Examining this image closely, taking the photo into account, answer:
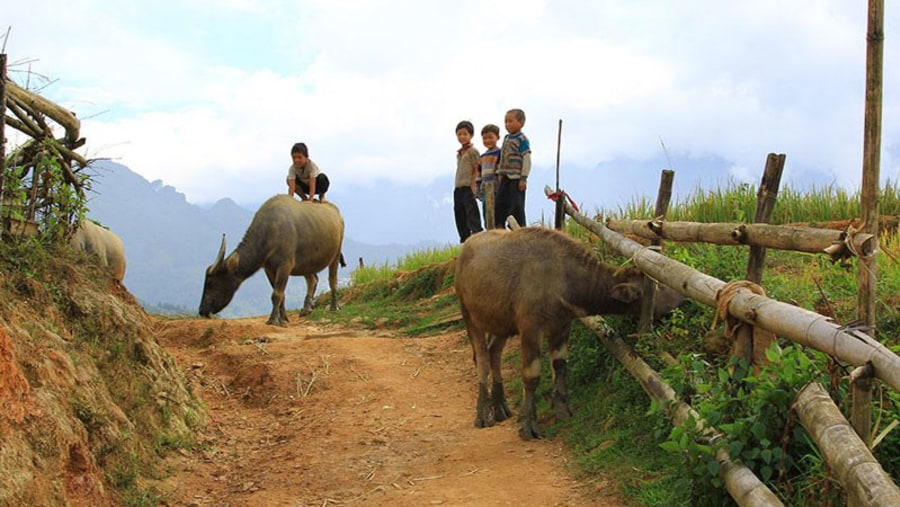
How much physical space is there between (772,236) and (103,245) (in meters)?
9.78

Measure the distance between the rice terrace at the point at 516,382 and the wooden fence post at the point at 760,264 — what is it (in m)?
0.01

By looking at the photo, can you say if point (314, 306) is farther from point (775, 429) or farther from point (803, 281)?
point (775, 429)

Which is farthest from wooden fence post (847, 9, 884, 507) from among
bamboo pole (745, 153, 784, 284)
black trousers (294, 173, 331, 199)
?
black trousers (294, 173, 331, 199)

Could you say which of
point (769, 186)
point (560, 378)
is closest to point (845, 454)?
point (769, 186)

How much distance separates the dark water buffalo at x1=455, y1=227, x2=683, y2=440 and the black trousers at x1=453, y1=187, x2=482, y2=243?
3906mm

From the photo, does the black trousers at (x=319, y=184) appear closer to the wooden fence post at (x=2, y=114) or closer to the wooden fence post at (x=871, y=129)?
the wooden fence post at (x=2, y=114)

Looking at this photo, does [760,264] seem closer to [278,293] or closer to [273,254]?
[278,293]

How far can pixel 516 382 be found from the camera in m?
7.45

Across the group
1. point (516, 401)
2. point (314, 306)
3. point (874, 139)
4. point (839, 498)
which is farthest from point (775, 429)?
point (314, 306)

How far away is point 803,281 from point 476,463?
9.69 feet

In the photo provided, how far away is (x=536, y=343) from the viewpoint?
6012mm

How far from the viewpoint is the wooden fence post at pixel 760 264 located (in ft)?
12.7

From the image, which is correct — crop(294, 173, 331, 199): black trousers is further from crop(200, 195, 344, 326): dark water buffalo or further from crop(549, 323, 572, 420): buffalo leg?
crop(549, 323, 572, 420): buffalo leg

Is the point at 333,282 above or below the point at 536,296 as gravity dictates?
below
